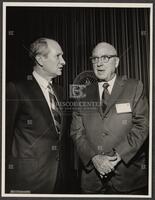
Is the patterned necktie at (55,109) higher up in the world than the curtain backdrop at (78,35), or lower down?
lower down

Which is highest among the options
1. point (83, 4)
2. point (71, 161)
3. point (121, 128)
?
point (83, 4)

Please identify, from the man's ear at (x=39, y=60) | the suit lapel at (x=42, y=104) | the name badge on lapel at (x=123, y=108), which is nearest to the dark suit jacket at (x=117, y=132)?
the name badge on lapel at (x=123, y=108)

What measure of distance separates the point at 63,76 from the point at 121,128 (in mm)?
322

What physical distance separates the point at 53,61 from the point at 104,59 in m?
0.21

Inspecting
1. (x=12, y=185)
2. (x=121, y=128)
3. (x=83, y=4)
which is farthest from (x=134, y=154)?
(x=83, y=4)

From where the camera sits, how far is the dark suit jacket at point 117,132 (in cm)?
195

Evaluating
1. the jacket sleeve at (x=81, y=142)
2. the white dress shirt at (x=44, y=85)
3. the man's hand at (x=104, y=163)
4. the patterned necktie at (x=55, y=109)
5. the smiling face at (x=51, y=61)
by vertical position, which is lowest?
the man's hand at (x=104, y=163)

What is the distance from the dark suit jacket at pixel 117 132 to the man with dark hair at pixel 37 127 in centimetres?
9

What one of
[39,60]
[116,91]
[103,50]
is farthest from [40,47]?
[116,91]

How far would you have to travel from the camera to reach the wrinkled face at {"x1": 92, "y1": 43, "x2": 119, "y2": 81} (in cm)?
195

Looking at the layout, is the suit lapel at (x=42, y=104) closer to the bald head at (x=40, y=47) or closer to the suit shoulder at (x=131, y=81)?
the bald head at (x=40, y=47)

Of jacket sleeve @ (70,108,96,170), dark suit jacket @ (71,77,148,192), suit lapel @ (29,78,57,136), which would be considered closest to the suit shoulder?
dark suit jacket @ (71,77,148,192)

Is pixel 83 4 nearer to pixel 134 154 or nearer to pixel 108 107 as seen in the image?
pixel 108 107

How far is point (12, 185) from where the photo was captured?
1.97 metres
